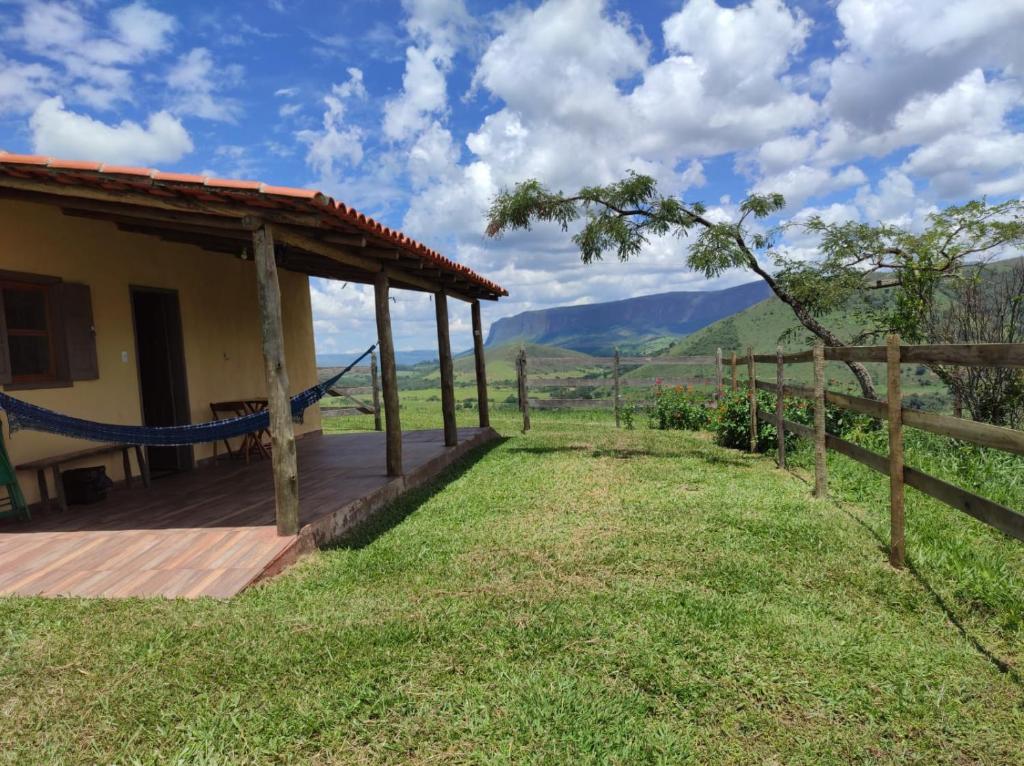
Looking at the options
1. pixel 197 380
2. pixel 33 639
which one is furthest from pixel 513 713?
pixel 197 380

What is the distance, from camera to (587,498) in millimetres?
5754

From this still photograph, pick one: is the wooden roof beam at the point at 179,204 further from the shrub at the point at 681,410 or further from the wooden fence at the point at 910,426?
the shrub at the point at 681,410

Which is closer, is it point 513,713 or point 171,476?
point 513,713

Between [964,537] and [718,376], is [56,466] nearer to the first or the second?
[964,537]

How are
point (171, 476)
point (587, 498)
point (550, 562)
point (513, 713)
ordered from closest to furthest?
point (513, 713)
point (550, 562)
point (587, 498)
point (171, 476)

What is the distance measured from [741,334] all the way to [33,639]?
4760 centimetres

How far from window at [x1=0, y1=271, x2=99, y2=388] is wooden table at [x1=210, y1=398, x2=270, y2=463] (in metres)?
1.77

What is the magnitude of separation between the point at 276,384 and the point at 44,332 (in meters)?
2.82

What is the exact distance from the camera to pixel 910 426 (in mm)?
3811

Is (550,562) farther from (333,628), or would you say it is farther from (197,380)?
(197,380)

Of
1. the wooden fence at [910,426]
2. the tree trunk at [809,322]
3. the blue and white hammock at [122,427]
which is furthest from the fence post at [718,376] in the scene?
the blue and white hammock at [122,427]

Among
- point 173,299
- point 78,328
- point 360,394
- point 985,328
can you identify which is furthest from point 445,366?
point 985,328

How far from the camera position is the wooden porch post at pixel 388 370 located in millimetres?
5910

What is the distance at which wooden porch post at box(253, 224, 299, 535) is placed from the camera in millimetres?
4137
